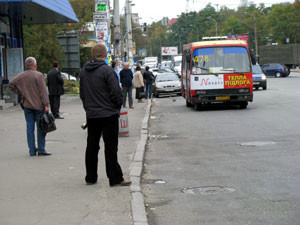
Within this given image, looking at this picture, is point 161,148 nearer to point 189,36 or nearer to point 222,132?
point 222,132

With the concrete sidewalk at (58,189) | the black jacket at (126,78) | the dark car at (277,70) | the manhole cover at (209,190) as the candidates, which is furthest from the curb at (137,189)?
the dark car at (277,70)

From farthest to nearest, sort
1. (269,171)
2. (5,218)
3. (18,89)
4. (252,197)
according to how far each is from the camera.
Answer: (18,89) < (269,171) < (252,197) < (5,218)

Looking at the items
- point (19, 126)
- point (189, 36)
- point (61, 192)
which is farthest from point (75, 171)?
point (189, 36)

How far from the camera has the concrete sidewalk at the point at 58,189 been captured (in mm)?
6484

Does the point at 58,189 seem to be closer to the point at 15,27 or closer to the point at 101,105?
the point at 101,105

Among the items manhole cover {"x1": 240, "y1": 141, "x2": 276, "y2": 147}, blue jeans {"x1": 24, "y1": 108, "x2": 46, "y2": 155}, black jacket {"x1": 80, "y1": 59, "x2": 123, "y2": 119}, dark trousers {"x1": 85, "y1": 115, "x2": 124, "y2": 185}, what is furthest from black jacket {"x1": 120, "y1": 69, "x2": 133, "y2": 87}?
black jacket {"x1": 80, "y1": 59, "x2": 123, "y2": 119}

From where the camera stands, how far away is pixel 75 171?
9523 millimetres

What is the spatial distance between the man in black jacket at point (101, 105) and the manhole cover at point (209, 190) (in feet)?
2.74

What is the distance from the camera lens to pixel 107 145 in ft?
26.8

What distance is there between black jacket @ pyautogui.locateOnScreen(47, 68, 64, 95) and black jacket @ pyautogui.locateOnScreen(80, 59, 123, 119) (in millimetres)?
11916

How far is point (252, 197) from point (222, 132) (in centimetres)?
767

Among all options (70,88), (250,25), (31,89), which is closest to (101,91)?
(31,89)

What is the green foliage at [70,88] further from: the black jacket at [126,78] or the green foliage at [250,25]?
the green foliage at [250,25]

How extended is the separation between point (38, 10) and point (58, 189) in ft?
57.7
